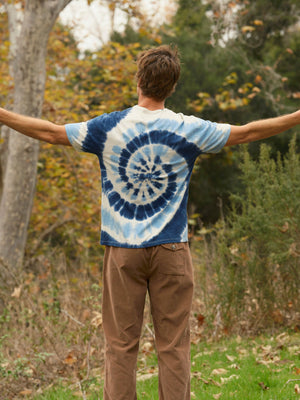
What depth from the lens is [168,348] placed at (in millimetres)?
2713

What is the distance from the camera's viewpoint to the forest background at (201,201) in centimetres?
562

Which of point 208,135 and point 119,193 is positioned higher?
point 208,135

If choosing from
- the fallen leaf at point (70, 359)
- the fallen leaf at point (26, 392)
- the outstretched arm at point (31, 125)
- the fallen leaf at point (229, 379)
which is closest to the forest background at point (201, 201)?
the fallen leaf at point (70, 359)

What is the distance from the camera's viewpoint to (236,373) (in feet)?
14.3

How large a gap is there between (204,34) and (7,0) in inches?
215

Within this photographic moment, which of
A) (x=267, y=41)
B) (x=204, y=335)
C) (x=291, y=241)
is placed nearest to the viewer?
(x=291, y=241)

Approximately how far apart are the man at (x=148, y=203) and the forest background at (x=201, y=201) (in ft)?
2.83

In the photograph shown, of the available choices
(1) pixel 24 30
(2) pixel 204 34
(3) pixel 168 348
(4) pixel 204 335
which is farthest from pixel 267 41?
(3) pixel 168 348

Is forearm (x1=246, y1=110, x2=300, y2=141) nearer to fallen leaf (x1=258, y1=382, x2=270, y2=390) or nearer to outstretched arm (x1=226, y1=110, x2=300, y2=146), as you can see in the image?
outstretched arm (x1=226, y1=110, x2=300, y2=146)

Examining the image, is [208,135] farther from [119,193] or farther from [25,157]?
[25,157]

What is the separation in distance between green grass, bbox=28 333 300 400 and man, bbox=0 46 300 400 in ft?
4.34

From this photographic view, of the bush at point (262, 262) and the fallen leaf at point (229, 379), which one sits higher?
the bush at point (262, 262)

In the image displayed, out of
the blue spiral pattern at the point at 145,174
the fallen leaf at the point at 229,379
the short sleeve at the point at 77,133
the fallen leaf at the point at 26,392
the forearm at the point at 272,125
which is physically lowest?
the fallen leaf at the point at 26,392

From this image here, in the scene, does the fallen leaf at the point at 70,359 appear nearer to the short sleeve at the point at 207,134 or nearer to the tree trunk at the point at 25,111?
the tree trunk at the point at 25,111
